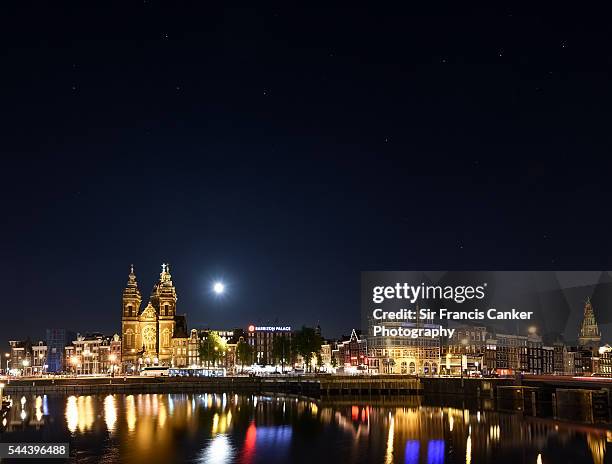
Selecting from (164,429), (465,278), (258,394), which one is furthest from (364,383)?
(164,429)

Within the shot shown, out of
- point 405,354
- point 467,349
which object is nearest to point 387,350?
point 405,354

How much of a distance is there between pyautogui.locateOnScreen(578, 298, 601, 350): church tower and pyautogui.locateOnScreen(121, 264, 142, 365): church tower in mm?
103737

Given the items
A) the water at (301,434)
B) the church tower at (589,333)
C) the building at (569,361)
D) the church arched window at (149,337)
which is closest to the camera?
the water at (301,434)

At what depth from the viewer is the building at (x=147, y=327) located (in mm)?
183375

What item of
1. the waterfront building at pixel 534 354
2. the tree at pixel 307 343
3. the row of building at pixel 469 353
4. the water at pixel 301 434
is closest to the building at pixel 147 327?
the tree at pixel 307 343

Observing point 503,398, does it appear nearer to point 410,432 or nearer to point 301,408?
point 301,408

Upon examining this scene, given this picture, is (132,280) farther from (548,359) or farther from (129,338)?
(548,359)

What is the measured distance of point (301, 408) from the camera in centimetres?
10469

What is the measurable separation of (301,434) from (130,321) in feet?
385

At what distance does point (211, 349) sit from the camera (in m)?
174

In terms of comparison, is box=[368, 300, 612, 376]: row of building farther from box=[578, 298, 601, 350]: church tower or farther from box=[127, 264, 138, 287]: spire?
box=[127, 264, 138, 287]: spire

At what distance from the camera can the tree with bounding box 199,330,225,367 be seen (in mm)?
173750

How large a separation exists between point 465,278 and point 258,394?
43.4 metres

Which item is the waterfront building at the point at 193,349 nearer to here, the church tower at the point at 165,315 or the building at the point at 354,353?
the church tower at the point at 165,315
